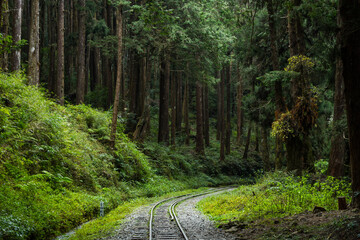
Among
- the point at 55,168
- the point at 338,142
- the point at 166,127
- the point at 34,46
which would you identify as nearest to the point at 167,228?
the point at 55,168

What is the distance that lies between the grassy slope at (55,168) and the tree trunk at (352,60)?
762cm

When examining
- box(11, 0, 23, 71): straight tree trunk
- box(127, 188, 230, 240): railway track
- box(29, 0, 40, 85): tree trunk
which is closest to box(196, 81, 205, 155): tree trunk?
box(29, 0, 40, 85): tree trunk

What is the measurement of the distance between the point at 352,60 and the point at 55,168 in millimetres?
10443

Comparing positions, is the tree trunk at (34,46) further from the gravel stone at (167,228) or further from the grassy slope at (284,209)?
the grassy slope at (284,209)

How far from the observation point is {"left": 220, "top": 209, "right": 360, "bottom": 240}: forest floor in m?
6.40

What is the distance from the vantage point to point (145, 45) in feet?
79.2

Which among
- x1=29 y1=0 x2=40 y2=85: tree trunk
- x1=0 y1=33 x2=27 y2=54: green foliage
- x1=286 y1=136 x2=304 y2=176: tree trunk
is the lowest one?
x1=286 y1=136 x2=304 y2=176: tree trunk

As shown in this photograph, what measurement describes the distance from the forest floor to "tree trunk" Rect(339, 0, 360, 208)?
4.88 ft

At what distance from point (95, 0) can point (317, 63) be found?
2394cm

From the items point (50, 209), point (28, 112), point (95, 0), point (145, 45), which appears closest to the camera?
point (50, 209)

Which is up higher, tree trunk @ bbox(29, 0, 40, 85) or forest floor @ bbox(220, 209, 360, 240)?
tree trunk @ bbox(29, 0, 40, 85)

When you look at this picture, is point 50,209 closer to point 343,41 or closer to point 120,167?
point 343,41

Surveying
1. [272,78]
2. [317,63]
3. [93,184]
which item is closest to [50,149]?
[93,184]

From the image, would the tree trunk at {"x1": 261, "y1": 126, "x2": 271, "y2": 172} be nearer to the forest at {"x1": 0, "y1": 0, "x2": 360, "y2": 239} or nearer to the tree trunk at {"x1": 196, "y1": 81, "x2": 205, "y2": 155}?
the forest at {"x1": 0, "y1": 0, "x2": 360, "y2": 239}
